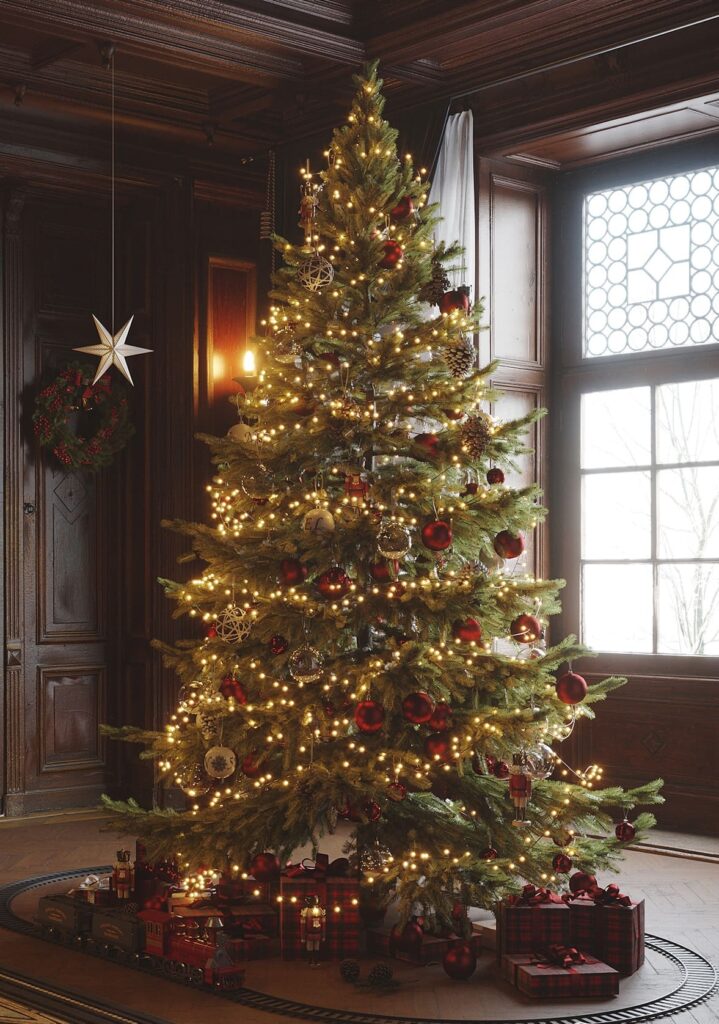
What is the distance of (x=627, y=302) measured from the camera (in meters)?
7.38

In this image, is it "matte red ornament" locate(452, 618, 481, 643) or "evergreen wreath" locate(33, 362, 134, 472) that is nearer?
"matte red ornament" locate(452, 618, 481, 643)

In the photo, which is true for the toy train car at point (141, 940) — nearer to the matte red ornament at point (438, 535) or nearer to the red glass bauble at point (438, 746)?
the red glass bauble at point (438, 746)

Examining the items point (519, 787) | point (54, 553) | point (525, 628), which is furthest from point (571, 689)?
point (54, 553)

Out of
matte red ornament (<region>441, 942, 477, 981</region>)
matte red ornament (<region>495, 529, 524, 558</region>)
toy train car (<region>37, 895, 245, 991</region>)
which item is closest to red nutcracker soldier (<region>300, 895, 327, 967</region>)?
toy train car (<region>37, 895, 245, 991</region>)

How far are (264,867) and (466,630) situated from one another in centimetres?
109

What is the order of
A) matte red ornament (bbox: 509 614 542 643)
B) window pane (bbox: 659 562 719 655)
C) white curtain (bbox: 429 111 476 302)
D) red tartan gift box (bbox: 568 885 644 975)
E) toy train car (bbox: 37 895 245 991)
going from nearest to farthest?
1. toy train car (bbox: 37 895 245 991)
2. red tartan gift box (bbox: 568 885 644 975)
3. matte red ornament (bbox: 509 614 542 643)
4. white curtain (bbox: 429 111 476 302)
5. window pane (bbox: 659 562 719 655)

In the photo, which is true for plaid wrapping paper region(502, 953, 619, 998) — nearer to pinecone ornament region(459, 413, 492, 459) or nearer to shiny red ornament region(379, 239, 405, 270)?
pinecone ornament region(459, 413, 492, 459)

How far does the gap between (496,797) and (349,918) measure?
2.28 feet

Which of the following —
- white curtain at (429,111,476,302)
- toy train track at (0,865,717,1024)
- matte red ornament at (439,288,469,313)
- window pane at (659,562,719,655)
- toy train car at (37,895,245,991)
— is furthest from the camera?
window pane at (659,562,719,655)

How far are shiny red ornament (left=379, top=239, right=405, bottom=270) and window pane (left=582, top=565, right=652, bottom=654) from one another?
2839 millimetres

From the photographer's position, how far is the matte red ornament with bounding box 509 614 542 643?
16.3 ft

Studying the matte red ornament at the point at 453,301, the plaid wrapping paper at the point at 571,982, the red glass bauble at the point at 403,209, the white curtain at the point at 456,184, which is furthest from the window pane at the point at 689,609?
the plaid wrapping paper at the point at 571,982

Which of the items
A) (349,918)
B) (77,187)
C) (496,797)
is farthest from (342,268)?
(77,187)

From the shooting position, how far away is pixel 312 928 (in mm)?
4734
